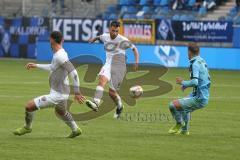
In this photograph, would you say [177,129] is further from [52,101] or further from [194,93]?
[52,101]

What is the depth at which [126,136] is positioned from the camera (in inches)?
601

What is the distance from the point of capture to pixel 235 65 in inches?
1510

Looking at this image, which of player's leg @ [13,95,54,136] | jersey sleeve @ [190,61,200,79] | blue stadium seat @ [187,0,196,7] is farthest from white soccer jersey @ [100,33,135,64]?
blue stadium seat @ [187,0,196,7]

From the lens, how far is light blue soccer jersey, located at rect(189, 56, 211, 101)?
15.1 m

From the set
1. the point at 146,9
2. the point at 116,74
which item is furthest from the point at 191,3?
the point at 116,74

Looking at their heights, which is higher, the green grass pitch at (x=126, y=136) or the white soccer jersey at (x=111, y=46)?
the white soccer jersey at (x=111, y=46)

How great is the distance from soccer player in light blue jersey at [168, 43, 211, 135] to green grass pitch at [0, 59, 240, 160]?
0.30 m

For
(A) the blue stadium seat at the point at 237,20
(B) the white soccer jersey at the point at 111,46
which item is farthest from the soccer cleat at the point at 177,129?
(A) the blue stadium seat at the point at 237,20

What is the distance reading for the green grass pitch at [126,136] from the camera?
12930 mm

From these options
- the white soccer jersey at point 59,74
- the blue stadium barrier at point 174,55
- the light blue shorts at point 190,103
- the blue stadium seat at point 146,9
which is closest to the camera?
the white soccer jersey at point 59,74

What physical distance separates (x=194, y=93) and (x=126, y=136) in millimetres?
1516

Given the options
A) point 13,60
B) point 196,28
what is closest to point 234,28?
point 196,28

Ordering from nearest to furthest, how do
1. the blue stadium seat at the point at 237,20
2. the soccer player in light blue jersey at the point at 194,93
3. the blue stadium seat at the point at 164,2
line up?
the soccer player in light blue jersey at the point at 194,93, the blue stadium seat at the point at 237,20, the blue stadium seat at the point at 164,2

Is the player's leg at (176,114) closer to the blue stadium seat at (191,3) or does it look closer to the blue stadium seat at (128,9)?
the blue stadium seat at (191,3)
